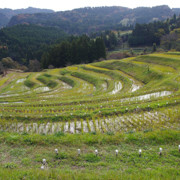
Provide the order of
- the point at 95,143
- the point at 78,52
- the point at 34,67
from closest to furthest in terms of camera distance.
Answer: the point at 95,143, the point at 78,52, the point at 34,67

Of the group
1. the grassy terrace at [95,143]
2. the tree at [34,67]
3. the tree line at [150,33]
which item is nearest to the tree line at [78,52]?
the tree at [34,67]

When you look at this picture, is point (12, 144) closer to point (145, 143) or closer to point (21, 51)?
point (145, 143)

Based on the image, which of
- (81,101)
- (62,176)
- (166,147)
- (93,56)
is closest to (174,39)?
(93,56)

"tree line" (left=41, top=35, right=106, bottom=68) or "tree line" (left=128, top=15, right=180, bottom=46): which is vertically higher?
"tree line" (left=128, top=15, right=180, bottom=46)

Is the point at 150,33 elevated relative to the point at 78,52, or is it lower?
elevated

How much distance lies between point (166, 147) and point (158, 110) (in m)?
7.07

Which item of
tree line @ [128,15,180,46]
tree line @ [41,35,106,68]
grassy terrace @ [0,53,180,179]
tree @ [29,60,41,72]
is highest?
tree line @ [128,15,180,46]

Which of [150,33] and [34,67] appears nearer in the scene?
[34,67]

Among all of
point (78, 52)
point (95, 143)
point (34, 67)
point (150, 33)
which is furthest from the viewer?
point (150, 33)

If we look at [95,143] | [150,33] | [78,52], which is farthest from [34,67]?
[95,143]

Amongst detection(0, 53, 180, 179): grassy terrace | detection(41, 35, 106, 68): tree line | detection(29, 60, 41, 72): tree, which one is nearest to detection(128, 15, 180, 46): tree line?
detection(41, 35, 106, 68): tree line

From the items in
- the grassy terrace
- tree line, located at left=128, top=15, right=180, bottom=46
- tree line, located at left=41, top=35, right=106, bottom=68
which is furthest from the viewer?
tree line, located at left=128, top=15, right=180, bottom=46

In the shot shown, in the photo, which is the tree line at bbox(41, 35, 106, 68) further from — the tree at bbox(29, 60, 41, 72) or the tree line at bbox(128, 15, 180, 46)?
the tree line at bbox(128, 15, 180, 46)

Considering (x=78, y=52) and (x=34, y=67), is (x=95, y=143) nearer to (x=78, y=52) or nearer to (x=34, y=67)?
(x=78, y=52)
